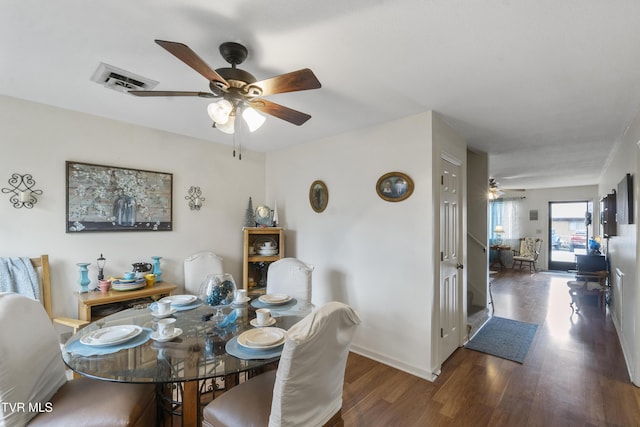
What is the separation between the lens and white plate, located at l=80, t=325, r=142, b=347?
144 cm

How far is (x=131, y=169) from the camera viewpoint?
9.32 ft

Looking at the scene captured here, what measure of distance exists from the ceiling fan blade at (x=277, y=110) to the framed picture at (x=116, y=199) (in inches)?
71.6

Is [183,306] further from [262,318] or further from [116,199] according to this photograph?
[116,199]

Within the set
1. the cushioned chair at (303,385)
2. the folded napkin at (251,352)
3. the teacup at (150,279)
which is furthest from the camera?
the teacup at (150,279)

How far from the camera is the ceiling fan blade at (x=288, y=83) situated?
143 cm

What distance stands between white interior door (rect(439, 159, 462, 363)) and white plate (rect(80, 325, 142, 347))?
2.41m

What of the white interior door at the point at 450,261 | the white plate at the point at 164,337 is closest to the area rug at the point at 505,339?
the white interior door at the point at 450,261

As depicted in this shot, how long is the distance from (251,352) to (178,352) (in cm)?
37

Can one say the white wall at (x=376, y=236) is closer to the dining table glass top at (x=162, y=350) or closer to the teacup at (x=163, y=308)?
the dining table glass top at (x=162, y=350)

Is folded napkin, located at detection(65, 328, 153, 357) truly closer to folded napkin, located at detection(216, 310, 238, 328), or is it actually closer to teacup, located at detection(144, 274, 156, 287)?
folded napkin, located at detection(216, 310, 238, 328)

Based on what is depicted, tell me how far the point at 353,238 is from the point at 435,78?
5.57ft

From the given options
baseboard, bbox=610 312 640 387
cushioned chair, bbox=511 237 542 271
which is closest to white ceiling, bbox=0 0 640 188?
baseboard, bbox=610 312 640 387

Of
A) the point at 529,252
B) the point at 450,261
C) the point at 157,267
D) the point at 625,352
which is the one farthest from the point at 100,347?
the point at 529,252

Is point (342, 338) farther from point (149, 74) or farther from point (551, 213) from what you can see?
point (551, 213)
